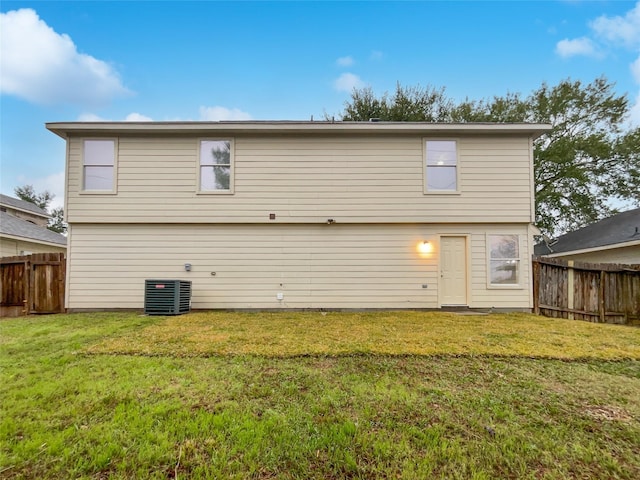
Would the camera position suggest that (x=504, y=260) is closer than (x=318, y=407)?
No

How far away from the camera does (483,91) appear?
1602 centimetres

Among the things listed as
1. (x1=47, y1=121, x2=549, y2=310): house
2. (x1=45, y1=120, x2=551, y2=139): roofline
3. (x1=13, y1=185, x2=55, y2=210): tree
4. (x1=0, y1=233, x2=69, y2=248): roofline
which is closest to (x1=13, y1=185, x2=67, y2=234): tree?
(x1=13, y1=185, x2=55, y2=210): tree

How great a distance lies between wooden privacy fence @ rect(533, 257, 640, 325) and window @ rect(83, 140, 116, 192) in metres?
10.9

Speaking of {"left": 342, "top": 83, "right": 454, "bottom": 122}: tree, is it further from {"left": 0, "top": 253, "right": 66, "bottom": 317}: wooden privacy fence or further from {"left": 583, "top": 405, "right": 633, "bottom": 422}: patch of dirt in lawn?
{"left": 583, "top": 405, "right": 633, "bottom": 422}: patch of dirt in lawn

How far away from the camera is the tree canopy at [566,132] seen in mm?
14258

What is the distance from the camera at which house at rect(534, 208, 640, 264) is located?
9184 millimetres

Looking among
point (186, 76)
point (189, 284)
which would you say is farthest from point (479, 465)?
point (186, 76)

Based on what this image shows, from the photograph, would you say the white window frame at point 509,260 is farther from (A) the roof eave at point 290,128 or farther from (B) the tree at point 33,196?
(B) the tree at point 33,196

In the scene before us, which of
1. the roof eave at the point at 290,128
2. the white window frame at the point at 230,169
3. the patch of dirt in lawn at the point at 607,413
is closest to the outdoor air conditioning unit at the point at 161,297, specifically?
the white window frame at the point at 230,169

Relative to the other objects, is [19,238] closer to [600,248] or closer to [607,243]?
[600,248]

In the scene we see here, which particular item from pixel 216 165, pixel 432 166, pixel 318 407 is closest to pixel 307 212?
pixel 216 165

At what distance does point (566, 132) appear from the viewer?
49.8 feet

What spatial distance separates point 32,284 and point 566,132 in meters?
22.1

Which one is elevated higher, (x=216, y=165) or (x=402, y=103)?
(x=402, y=103)
